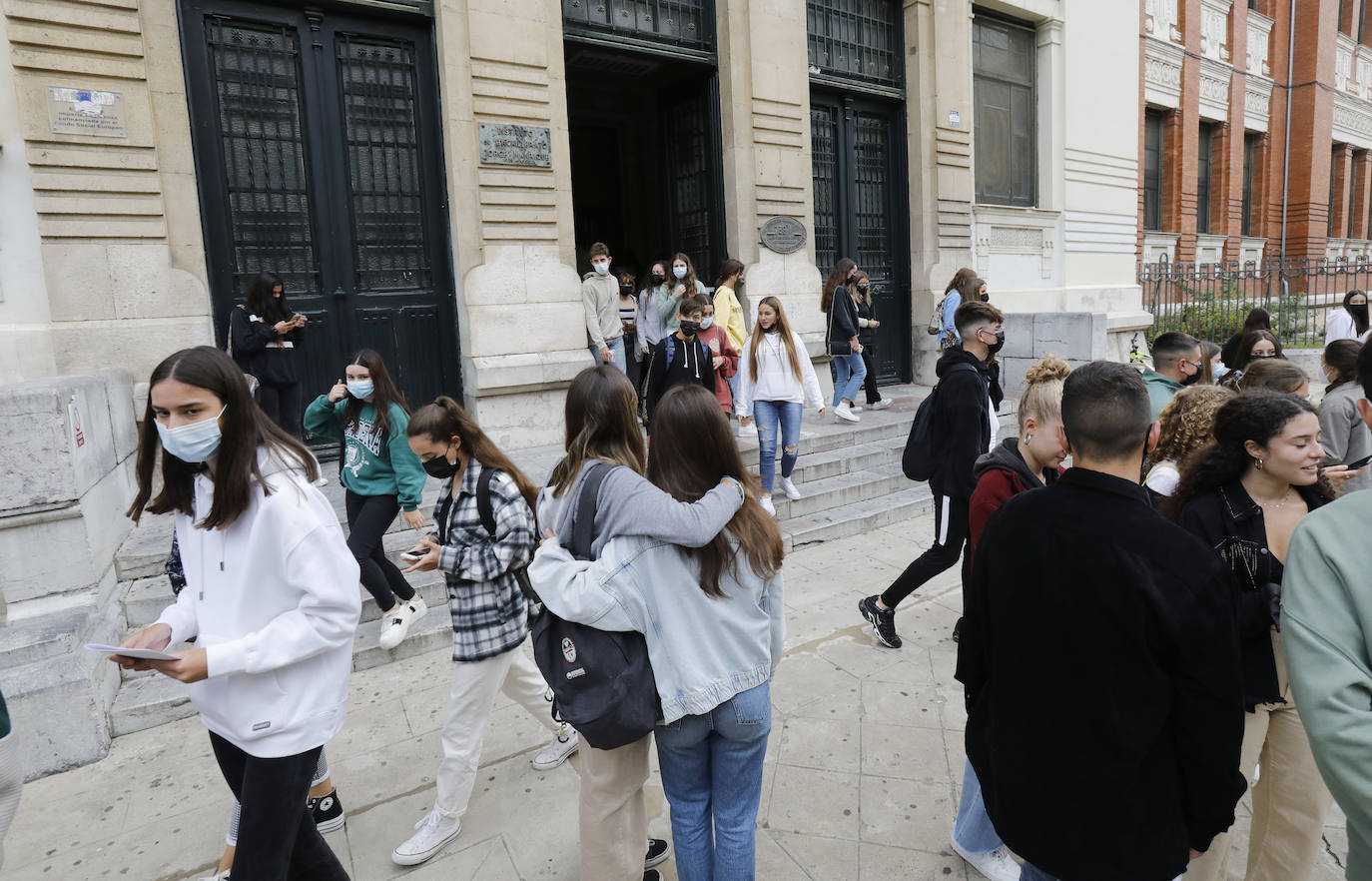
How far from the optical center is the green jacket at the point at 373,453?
15.1ft

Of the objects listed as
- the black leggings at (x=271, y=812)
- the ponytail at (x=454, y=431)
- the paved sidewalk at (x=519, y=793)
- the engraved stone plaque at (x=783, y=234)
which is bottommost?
the paved sidewalk at (x=519, y=793)

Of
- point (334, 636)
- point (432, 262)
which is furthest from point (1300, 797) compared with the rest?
point (432, 262)

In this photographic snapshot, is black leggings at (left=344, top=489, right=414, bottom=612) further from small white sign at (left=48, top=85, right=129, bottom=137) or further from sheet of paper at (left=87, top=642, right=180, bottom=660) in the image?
small white sign at (left=48, top=85, right=129, bottom=137)

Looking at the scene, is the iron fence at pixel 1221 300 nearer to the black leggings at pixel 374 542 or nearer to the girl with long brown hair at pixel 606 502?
the black leggings at pixel 374 542

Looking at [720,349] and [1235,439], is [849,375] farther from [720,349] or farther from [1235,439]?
[1235,439]

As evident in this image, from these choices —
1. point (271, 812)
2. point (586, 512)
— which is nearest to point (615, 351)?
point (586, 512)

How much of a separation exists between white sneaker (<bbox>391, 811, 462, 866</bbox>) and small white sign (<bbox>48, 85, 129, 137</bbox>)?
6110 millimetres

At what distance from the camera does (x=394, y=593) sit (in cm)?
507

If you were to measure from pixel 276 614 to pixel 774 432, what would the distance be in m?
5.28

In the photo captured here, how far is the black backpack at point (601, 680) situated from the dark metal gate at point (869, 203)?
9.80 meters

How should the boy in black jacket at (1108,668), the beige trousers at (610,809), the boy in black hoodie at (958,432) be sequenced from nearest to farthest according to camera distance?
the boy in black jacket at (1108,668)
the beige trousers at (610,809)
the boy in black hoodie at (958,432)

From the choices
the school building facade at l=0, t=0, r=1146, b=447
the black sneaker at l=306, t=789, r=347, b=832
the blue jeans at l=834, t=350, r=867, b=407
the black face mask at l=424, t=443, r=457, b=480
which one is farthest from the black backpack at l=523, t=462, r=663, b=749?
the blue jeans at l=834, t=350, r=867, b=407

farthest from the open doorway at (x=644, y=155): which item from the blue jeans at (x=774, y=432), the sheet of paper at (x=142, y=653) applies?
the sheet of paper at (x=142, y=653)

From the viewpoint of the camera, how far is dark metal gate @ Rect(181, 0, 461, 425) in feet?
23.1
